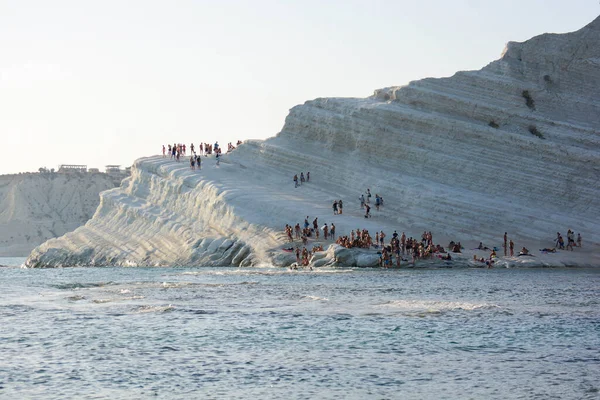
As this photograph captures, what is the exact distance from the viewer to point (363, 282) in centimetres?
3622

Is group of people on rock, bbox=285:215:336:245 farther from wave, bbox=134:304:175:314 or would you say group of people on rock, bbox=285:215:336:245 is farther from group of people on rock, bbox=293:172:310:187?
wave, bbox=134:304:175:314

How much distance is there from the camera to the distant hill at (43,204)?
121m

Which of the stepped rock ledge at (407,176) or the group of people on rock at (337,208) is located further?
the group of people on rock at (337,208)

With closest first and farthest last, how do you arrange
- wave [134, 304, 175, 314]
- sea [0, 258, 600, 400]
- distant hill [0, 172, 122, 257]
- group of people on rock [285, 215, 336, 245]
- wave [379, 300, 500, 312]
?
sea [0, 258, 600, 400]
wave [379, 300, 500, 312]
wave [134, 304, 175, 314]
group of people on rock [285, 215, 336, 245]
distant hill [0, 172, 122, 257]

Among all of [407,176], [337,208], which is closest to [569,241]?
[407,176]

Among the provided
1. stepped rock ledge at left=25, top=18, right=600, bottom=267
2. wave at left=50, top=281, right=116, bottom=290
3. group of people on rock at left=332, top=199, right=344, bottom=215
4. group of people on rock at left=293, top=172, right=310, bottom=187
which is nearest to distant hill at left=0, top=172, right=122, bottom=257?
stepped rock ledge at left=25, top=18, right=600, bottom=267

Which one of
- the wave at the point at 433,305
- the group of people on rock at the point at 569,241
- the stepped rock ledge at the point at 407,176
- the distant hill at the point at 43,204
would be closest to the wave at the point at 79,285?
the stepped rock ledge at the point at 407,176

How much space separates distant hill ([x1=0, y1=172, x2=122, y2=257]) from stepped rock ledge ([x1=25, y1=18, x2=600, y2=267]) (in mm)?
57838

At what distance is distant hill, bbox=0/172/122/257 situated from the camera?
4778 inches

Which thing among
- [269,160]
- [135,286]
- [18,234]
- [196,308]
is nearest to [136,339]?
[196,308]

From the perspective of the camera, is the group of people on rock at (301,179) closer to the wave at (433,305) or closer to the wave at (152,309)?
the wave at (433,305)

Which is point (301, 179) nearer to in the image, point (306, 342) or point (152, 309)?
point (152, 309)

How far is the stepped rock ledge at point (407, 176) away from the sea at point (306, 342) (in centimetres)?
1785

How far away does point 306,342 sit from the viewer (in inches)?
794
